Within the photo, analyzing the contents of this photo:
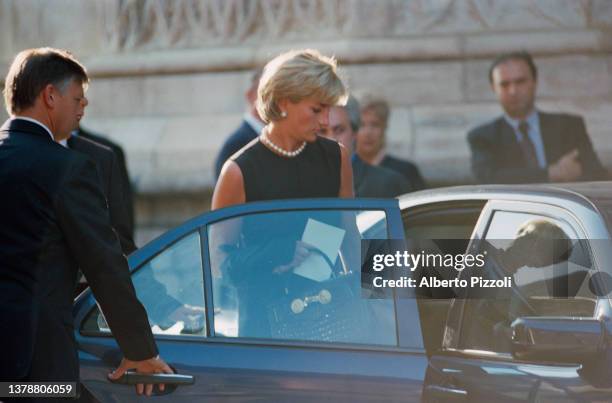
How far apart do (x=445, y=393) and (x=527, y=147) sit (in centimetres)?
453

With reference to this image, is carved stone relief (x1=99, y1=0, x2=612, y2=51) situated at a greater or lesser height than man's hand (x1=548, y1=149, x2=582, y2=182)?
greater

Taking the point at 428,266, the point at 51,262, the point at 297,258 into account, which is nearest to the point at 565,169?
the point at 428,266

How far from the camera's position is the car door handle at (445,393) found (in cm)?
371

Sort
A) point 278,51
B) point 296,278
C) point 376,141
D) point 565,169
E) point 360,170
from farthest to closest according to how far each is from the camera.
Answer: point 278,51
point 376,141
point 565,169
point 360,170
point 296,278

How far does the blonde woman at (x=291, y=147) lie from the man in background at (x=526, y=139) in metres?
2.92


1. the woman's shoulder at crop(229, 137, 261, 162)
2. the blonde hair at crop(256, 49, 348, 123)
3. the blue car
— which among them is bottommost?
the blue car

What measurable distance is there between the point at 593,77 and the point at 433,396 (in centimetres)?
593

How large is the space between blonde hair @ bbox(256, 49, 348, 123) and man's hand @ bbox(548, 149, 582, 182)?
3.11 metres

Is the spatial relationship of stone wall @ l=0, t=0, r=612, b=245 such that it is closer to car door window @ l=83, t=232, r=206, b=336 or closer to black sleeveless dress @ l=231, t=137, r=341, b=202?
black sleeveless dress @ l=231, t=137, r=341, b=202

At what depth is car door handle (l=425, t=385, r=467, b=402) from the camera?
371 cm

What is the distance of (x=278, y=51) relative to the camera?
978 centimetres

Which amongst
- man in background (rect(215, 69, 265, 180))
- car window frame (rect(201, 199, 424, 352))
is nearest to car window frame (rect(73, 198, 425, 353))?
car window frame (rect(201, 199, 424, 352))

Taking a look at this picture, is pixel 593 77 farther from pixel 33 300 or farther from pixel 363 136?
pixel 33 300

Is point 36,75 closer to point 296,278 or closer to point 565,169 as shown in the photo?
point 296,278
